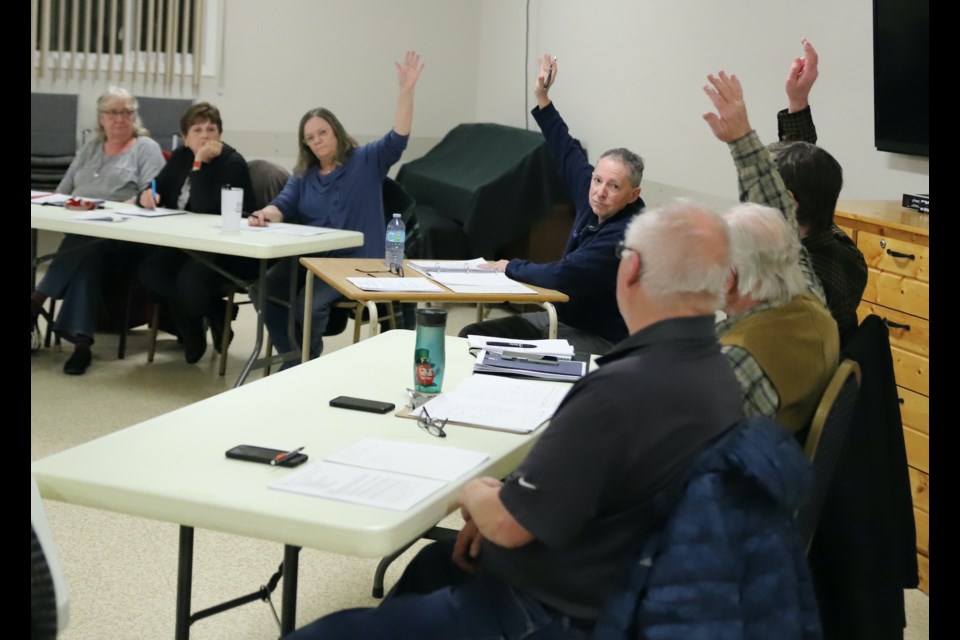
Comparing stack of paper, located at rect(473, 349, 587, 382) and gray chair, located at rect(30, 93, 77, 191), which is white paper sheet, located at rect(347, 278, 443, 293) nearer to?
stack of paper, located at rect(473, 349, 587, 382)

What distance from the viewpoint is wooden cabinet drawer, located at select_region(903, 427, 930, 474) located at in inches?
132

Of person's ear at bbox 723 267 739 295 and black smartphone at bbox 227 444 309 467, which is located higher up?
person's ear at bbox 723 267 739 295

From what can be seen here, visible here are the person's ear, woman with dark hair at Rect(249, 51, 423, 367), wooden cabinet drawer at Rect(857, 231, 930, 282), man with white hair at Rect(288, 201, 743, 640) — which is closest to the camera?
man with white hair at Rect(288, 201, 743, 640)

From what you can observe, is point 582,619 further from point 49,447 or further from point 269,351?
point 269,351

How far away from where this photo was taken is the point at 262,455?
190 centimetres

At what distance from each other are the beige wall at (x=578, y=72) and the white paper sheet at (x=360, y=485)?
2.93 metres

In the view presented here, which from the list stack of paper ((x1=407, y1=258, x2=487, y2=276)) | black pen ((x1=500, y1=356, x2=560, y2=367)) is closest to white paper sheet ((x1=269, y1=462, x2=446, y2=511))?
black pen ((x1=500, y1=356, x2=560, y2=367))

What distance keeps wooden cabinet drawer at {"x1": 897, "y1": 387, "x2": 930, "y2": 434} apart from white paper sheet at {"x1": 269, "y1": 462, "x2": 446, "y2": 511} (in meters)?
2.02

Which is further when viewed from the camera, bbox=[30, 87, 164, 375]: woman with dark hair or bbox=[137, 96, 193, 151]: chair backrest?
bbox=[137, 96, 193, 151]: chair backrest

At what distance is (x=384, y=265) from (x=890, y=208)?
1877 millimetres

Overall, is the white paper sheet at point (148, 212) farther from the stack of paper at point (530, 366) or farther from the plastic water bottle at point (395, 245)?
the stack of paper at point (530, 366)

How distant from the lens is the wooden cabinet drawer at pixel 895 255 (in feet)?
10.7

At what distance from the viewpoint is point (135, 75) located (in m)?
7.31
